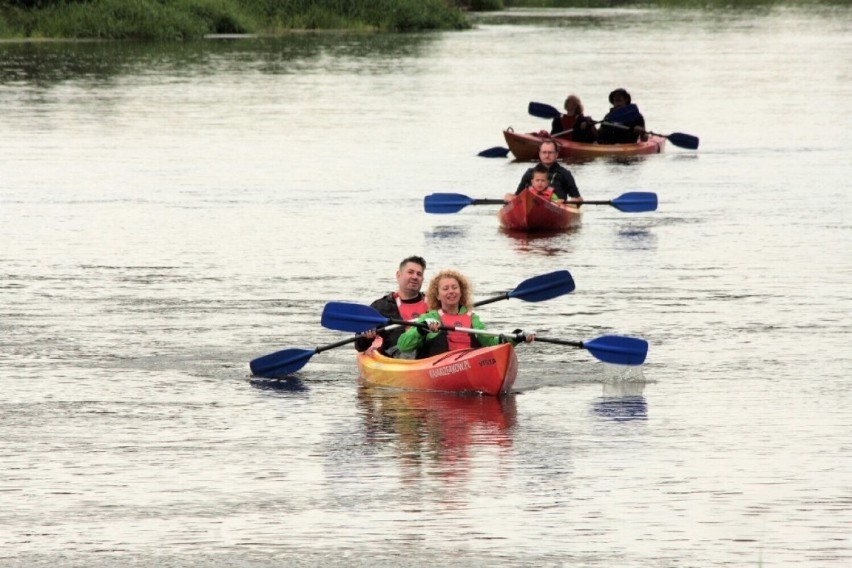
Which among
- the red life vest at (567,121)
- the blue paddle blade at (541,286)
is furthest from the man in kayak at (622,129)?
the blue paddle blade at (541,286)

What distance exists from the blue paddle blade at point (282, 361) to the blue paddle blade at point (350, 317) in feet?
2.12

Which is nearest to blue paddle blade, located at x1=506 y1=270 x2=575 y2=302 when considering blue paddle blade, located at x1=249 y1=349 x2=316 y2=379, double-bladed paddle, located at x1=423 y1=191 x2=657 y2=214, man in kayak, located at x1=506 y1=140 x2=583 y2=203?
blue paddle blade, located at x1=249 y1=349 x2=316 y2=379

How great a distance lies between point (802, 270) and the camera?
66.3 ft

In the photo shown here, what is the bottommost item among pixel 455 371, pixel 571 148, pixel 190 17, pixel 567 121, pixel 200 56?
pixel 200 56

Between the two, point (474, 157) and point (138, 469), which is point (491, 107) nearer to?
point (474, 157)

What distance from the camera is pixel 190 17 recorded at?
64750mm

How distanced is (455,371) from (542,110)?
1858cm

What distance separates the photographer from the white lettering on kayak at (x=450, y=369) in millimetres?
13422

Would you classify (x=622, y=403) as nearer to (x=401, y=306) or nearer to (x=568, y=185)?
(x=401, y=306)

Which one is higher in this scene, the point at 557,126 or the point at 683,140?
the point at 557,126

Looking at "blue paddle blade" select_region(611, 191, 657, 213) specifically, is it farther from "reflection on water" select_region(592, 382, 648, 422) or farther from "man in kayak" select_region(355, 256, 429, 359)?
→ "man in kayak" select_region(355, 256, 429, 359)

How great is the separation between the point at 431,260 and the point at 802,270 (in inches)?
159

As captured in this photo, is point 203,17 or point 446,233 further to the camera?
point 203,17

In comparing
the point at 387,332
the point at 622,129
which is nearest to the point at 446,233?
the point at 622,129
